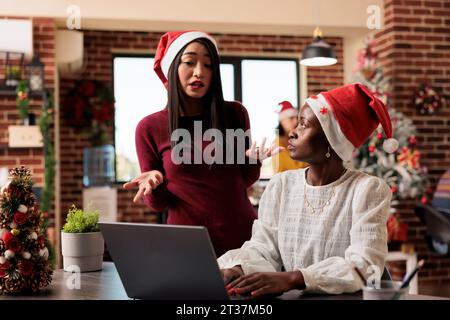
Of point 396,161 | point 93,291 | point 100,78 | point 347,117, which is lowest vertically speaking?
point 93,291

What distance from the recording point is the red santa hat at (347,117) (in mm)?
1570

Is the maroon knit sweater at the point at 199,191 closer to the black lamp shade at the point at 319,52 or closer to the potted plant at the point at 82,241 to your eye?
the potted plant at the point at 82,241

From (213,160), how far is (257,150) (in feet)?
0.54

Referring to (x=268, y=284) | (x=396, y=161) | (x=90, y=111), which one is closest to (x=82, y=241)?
(x=268, y=284)

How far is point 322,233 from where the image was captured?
60.6 inches

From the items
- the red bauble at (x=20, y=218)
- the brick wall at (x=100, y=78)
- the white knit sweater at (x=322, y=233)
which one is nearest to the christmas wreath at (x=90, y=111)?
the brick wall at (x=100, y=78)

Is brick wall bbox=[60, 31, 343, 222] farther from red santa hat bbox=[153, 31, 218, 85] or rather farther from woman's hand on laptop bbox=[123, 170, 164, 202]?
woman's hand on laptop bbox=[123, 170, 164, 202]

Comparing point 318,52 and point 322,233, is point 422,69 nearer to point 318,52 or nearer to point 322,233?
point 318,52

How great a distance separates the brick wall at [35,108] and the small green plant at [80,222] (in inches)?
155

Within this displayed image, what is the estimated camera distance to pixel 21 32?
5441 millimetres

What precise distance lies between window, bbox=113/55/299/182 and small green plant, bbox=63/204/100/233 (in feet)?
16.2

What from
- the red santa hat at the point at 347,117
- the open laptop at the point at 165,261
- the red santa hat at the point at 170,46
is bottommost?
the open laptop at the point at 165,261

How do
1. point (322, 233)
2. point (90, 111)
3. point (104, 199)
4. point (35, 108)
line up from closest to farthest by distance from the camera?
point (322, 233) → point (35, 108) → point (104, 199) → point (90, 111)

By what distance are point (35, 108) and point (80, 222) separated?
13.5 ft
